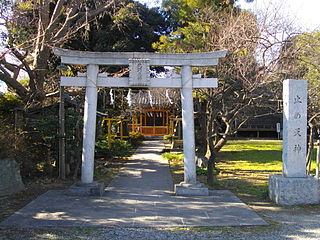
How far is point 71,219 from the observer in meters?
5.98

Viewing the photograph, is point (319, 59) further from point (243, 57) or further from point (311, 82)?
point (243, 57)

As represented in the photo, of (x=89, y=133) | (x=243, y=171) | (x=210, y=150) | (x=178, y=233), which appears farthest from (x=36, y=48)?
(x=243, y=171)

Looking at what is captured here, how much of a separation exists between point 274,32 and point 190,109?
11.9 feet

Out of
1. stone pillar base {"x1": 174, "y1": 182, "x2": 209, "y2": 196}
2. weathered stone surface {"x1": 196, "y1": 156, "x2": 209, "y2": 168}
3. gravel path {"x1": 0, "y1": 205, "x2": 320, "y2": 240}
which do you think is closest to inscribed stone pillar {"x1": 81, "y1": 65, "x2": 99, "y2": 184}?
stone pillar base {"x1": 174, "y1": 182, "x2": 209, "y2": 196}

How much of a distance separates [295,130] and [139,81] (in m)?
3.95

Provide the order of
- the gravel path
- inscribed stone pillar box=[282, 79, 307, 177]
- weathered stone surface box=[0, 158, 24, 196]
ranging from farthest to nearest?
weathered stone surface box=[0, 158, 24, 196]
inscribed stone pillar box=[282, 79, 307, 177]
the gravel path

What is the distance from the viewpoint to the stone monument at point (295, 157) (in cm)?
729

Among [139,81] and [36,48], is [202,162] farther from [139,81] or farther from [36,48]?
[36,48]

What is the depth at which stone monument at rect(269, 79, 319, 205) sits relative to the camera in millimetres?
A: 7293

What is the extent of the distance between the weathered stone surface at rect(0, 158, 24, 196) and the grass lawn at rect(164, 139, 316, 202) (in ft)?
16.2

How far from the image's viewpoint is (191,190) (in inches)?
318

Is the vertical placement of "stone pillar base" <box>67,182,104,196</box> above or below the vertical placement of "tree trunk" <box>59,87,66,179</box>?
below

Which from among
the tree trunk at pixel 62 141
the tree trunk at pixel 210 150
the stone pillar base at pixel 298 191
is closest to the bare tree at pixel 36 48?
the tree trunk at pixel 62 141

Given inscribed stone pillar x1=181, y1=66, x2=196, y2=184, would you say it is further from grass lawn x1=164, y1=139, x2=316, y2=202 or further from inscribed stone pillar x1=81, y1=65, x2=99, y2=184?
inscribed stone pillar x1=81, y1=65, x2=99, y2=184
